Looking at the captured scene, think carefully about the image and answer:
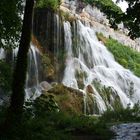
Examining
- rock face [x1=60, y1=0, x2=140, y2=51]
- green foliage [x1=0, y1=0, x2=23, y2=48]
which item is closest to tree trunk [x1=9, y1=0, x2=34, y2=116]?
green foliage [x1=0, y1=0, x2=23, y2=48]

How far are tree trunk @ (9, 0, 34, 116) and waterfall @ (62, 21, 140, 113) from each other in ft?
54.4

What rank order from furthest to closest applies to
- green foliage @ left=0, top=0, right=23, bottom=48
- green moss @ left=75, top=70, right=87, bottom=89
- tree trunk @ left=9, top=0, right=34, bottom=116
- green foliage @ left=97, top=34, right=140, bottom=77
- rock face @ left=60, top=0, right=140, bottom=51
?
1. rock face @ left=60, top=0, right=140, bottom=51
2. green foliage @ left=97, top=34, right=140, bottom=77
3. green moss @ left=75, top=70, right=87, bottom=89
4. green foliage @ left=0, top=0, right=23, bottom=48
5. tree trunk @ left=9, top=0, right=34, bottom=116

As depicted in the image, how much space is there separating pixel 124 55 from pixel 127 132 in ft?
104

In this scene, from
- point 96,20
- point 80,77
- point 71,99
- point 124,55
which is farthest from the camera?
point 96,20

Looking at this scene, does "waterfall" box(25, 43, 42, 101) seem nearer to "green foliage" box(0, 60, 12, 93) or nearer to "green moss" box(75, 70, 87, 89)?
"green moss" box(75, 70, 87, 89)

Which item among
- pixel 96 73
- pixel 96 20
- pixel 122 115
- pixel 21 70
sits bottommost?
pixel 122 115

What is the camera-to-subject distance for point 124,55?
46219mm

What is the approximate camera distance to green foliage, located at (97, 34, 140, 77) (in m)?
44.0

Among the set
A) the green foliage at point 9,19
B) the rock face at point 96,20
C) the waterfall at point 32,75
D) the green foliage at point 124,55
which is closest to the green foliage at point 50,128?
the green foliage at point 9,19

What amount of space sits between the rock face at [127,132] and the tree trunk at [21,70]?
11.4 ft

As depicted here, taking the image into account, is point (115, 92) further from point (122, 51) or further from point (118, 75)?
point (122, 51)

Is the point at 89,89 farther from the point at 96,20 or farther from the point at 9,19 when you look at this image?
the point at 96,20

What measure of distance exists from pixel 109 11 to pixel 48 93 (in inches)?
490

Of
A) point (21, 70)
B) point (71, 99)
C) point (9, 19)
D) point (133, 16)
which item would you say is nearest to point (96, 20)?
point (71, 99)
